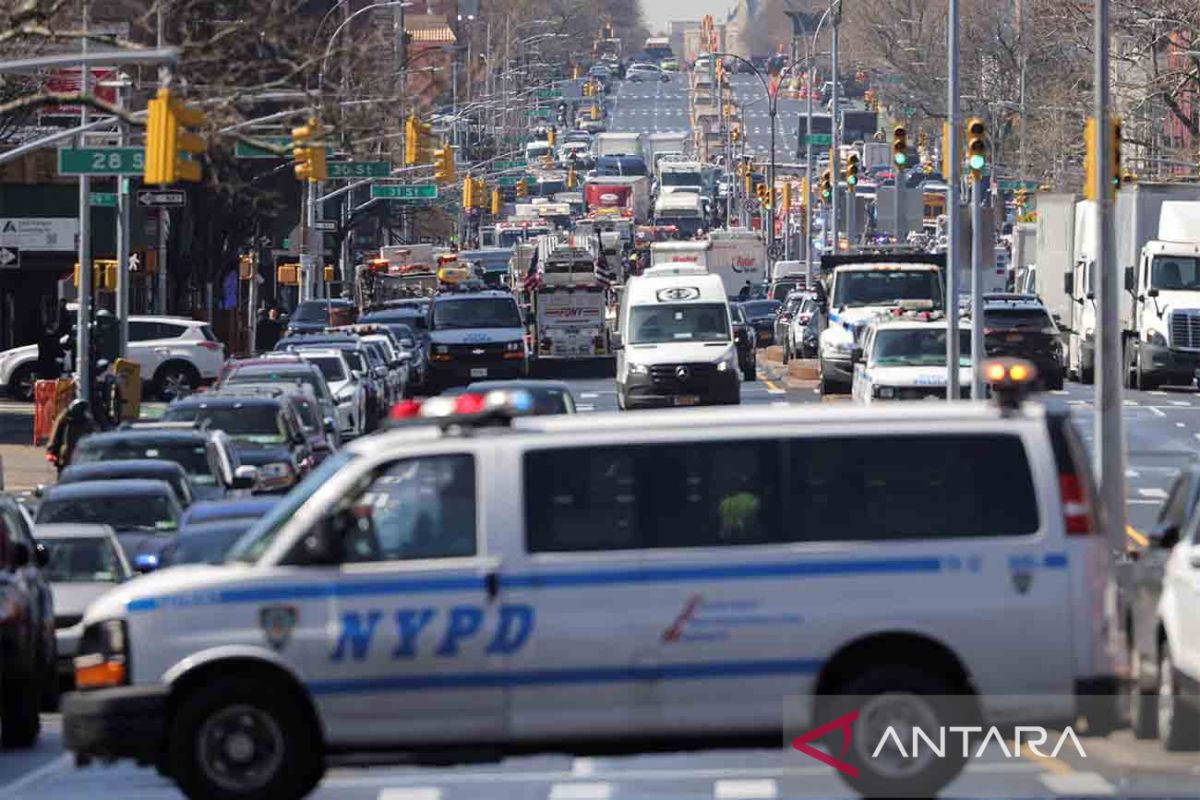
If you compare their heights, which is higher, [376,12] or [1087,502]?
[376,12]

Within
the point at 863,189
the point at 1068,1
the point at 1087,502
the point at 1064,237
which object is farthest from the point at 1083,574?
the point at 863,189

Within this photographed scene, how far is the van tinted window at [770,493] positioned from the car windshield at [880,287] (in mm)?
35948

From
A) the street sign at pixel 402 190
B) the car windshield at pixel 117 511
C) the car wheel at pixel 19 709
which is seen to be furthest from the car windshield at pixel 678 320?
Answer: the car wheel at pixel 19 709

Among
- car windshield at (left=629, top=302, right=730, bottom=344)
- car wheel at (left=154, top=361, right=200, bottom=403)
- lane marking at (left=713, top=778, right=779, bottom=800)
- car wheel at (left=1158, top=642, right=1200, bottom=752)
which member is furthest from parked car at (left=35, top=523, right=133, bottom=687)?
car wheel at (left=154, top=361, right=200, bottom=403)

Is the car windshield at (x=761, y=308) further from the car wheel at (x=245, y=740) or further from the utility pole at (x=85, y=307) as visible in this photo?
the car wheel at (x=245, y=740)

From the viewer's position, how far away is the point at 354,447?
43.1 feet

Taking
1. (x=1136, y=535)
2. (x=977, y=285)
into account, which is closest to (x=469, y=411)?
(x=1136, y=535)

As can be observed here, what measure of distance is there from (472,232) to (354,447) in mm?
138726

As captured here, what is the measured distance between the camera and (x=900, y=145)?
46.7 m

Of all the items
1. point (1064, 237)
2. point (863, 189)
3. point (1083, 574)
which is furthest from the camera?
point (863, 189)

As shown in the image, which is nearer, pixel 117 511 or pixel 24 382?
pixel 117 511

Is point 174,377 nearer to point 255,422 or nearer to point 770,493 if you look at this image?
point 255,422

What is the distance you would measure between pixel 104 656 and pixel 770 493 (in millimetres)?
3357

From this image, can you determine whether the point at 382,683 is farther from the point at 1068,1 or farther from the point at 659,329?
the point at 1068,1
